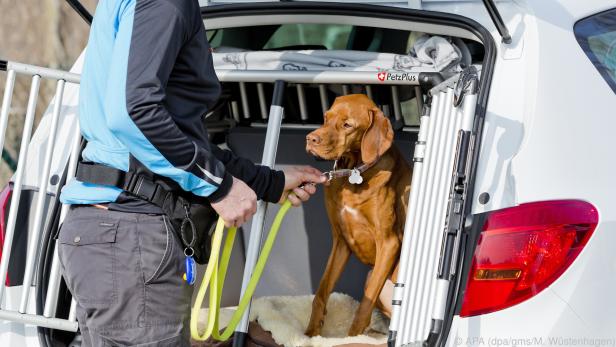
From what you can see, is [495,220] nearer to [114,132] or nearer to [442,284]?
[442,284]

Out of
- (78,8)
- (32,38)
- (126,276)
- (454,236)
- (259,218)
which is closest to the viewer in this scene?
(126,276)

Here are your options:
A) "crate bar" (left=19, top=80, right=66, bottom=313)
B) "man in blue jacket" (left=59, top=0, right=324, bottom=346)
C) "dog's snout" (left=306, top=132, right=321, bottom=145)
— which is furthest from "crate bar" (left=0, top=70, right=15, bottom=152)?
"dog's snout" (left=306, top=132, right=321, bottom=145)

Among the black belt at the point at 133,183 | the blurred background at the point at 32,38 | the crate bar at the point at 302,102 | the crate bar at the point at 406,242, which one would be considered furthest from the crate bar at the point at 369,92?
the blurred background at the point at 32,38

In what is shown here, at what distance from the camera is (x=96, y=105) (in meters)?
2.31

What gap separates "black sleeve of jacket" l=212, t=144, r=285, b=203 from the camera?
8.69 ft

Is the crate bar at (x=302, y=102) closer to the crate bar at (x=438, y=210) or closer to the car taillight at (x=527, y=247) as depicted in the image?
the crate bar at (x=438, y=210)

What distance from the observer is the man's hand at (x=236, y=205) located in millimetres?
2348

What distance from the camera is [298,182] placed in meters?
2.90

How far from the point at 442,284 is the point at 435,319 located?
0.09 meters

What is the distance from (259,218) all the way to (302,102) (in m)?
0.84

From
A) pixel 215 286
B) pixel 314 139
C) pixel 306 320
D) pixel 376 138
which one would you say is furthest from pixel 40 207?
pixel 306 320

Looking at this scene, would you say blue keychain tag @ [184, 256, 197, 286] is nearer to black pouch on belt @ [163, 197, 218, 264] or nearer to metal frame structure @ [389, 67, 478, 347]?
black pouch on belt @ [163, 197, 218, 264]

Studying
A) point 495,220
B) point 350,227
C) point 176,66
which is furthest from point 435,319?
point 350,227

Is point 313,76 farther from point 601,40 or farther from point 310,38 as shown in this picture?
point 310,38
